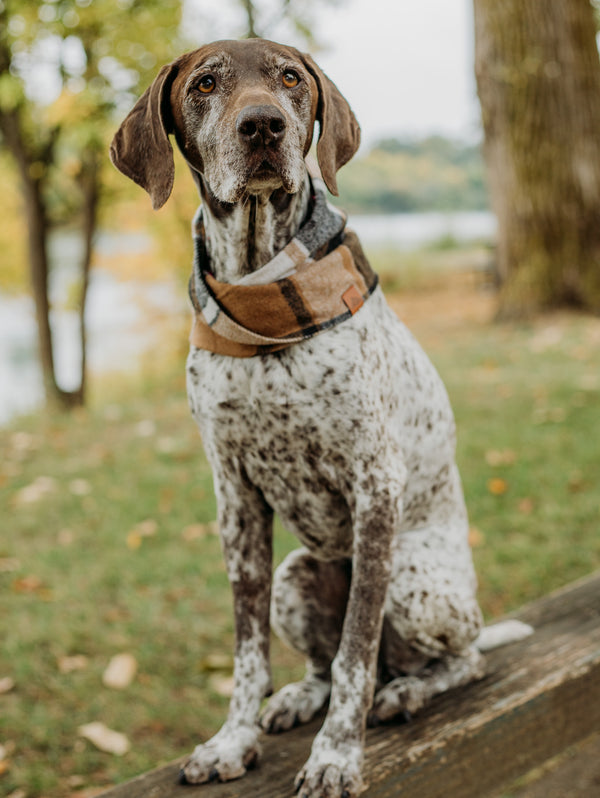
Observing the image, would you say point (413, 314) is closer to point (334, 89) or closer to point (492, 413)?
point (492, 413)

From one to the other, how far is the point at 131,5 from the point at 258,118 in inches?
265

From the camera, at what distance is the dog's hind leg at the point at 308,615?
2432mm

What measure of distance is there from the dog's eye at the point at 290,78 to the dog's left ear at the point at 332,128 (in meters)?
0.07

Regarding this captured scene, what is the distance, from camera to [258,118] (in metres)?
1.72

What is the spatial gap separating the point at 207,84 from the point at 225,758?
166 centimetres

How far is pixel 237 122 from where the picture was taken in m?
1.73

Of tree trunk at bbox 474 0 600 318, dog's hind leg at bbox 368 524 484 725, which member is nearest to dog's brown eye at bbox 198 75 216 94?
dog's hind leg at bbox 368 524 484 725

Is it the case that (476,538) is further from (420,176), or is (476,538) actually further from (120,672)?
(420,176)

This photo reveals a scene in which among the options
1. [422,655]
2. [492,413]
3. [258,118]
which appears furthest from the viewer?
[492,413]

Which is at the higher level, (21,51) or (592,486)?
(21,51)

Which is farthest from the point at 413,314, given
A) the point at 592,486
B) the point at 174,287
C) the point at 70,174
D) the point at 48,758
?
the point at 48,758

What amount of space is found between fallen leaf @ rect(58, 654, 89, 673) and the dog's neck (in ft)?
7.68

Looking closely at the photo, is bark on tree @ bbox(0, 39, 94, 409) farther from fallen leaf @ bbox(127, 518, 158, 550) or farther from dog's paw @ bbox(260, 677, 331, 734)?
dog's paw @ bbox(260, 677, 331, 734)

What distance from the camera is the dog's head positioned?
1.77 metres
